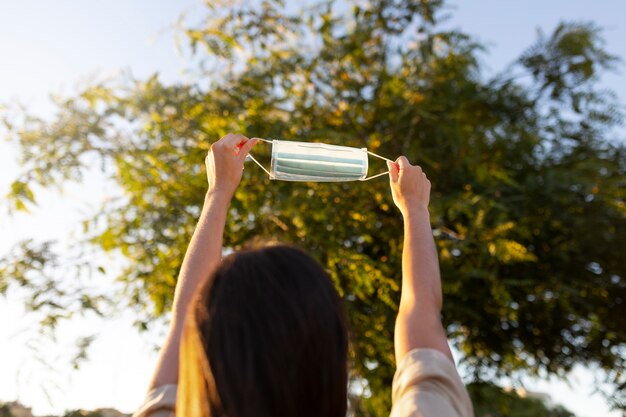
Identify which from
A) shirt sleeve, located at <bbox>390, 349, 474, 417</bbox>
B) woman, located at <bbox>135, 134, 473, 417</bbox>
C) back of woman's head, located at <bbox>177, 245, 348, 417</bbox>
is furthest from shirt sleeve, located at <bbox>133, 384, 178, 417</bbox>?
shirt sleeve, located at <bbox>390, 349, 474, 417</bbox>

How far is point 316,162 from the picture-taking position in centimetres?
214

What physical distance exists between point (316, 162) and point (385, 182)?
307 centimetres

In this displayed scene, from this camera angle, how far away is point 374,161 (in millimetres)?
5305

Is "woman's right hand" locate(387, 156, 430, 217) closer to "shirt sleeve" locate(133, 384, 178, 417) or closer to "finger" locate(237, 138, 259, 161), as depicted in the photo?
"finger" locate(237, 138, 259, 161)

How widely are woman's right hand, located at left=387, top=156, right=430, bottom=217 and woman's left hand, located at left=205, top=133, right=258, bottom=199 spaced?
33cm

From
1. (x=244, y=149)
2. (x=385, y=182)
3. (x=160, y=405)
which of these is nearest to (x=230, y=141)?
(x=244, y=149)

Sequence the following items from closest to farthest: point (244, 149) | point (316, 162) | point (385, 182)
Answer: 1. point (244, 149)
2. point (316, 162)
3. point (385, 182)

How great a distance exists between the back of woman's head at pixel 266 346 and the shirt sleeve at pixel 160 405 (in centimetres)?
17

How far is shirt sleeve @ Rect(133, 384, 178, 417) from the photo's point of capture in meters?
1.24

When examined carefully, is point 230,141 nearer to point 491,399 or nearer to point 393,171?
point 393,171

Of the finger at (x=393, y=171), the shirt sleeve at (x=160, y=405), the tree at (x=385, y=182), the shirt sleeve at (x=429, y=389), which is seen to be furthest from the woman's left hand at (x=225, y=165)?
the tree at (x=385, y=182)

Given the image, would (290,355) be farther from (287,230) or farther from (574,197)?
(574,197)

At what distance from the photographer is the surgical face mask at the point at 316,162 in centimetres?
212

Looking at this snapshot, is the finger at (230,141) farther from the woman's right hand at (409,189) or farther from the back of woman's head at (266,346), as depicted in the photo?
the back of woman's head at (266,346)
